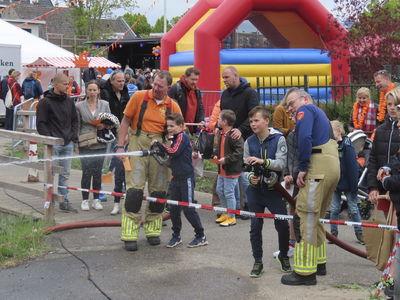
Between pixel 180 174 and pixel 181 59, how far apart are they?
36.2 ft

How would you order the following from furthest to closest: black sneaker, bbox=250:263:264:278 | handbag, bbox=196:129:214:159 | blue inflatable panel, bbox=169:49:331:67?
blue inflatable panel, bbox=169:49:331:67, handbag, bbox=196:129:214:159, black sneaker, bbox=250:263:264:278

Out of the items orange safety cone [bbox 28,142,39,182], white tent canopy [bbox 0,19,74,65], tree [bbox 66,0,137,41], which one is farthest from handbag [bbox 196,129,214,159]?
tree [bbox 66,0,137,41]

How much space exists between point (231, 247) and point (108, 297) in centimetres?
181

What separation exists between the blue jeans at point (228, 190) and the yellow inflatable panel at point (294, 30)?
9509 millimetres

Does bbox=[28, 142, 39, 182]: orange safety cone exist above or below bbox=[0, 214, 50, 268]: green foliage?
above

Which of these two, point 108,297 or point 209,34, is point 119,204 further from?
point 209,34

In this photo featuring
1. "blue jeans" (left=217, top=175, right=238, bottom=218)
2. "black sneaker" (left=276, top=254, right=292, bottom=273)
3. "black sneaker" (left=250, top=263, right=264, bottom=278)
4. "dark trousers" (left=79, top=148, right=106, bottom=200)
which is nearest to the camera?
"black sneaker" (left=250, top=263, right=264, bottom=278)

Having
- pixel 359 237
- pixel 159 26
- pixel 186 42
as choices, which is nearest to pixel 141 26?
pixel 159 26

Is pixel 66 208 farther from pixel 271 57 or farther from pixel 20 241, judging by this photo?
pixel 271 57

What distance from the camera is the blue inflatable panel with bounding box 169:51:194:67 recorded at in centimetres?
1546

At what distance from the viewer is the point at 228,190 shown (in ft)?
20.9

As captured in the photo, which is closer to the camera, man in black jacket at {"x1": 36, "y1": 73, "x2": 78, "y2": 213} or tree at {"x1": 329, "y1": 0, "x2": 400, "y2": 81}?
man in black jacket at {"x1": 36, "y1": 73, "x2": 78, "y2": 213}

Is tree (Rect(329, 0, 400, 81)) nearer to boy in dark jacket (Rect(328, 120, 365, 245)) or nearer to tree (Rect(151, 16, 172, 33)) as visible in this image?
boy in dark jacket (Rect(328, 120, 365, 245))

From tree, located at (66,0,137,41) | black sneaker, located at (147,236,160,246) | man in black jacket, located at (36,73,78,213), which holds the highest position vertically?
tree, located at (66,0,137,41)
